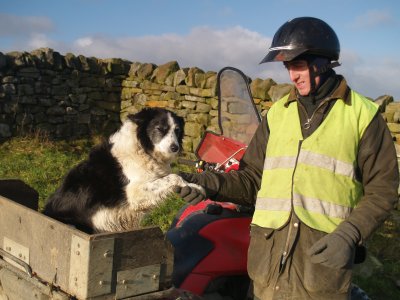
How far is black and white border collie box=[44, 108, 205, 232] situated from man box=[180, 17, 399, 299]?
79cm

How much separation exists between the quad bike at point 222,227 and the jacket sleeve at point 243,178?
0.25ft

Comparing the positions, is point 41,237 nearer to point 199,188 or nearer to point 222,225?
point 199,188

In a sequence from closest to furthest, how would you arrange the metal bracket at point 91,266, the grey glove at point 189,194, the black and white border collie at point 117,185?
the metal bracket at point 91,266 → the grey glove at point 189,194 → the black and white border collie at point 117,185

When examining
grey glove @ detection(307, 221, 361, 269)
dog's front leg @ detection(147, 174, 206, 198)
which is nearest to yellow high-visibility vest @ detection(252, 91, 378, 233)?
grey glove @ detection(307, 221, 361, 269)

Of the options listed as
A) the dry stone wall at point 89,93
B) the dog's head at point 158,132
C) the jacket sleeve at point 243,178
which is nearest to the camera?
the jacket sleeve at point 243,178

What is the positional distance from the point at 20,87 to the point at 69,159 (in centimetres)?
243

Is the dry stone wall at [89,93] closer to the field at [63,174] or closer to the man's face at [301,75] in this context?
the field at [63,174]

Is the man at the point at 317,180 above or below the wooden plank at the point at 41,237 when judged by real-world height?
above

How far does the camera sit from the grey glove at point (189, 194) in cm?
231

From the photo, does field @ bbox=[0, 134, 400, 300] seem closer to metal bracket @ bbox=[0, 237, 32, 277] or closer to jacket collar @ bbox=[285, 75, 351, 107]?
jacket collar @ bbox=[285, 75, 351, 107]

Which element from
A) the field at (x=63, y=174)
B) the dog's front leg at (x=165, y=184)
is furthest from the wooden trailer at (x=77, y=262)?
the field at (x=63, y=174)

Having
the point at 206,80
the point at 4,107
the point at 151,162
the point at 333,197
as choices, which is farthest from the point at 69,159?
the point at 333,197

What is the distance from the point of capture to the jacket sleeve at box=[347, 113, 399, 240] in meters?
2.07

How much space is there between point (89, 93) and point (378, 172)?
9.37 m
